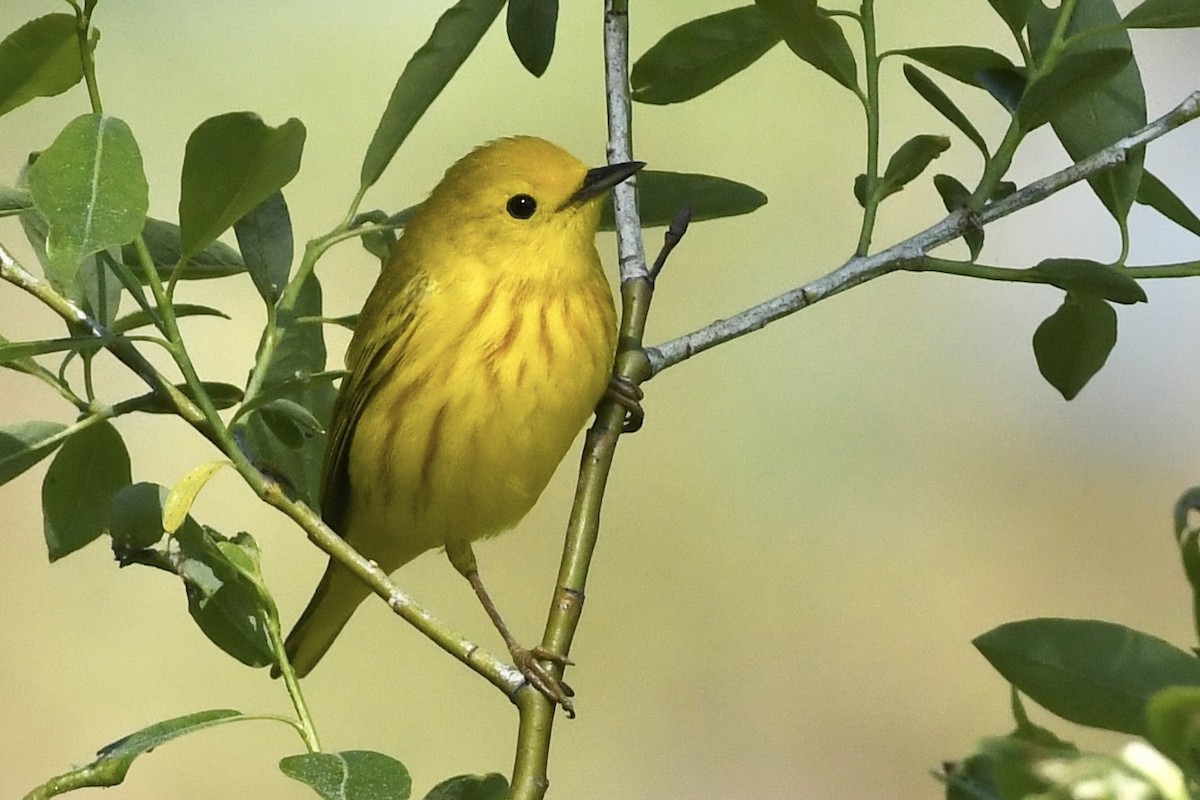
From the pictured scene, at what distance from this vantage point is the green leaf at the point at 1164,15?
0.73 meters

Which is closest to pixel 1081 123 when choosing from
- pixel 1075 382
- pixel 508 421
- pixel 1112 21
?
pixel 1112 21

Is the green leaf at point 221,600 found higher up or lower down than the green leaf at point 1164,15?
lower down

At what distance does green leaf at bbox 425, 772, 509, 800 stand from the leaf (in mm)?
187

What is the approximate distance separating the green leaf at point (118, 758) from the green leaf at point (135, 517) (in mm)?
133

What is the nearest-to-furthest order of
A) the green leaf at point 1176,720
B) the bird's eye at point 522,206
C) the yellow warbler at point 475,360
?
the green leaf at point 1176,720 → the yellow warbler at point 475,360 → the bird's eye at point 522,206

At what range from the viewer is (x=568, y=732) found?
247 cm

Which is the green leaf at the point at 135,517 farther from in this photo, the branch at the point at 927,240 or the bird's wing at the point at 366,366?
the bird's wing at the point at 366,366

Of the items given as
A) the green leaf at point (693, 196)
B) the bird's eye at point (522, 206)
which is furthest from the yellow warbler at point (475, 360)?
the green leaf at point (693, 196)

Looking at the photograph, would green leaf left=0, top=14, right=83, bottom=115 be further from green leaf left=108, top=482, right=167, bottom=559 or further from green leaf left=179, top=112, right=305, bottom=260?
green leaf left=108, top=482, right=167, bottom=559

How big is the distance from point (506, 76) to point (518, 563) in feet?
3.08

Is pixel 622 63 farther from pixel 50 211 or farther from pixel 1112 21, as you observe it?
pixel 50 211

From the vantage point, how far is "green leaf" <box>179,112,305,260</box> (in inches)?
24.8

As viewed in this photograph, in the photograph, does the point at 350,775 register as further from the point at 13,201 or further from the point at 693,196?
the point at 693,196

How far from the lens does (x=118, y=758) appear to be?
0.54 meters
